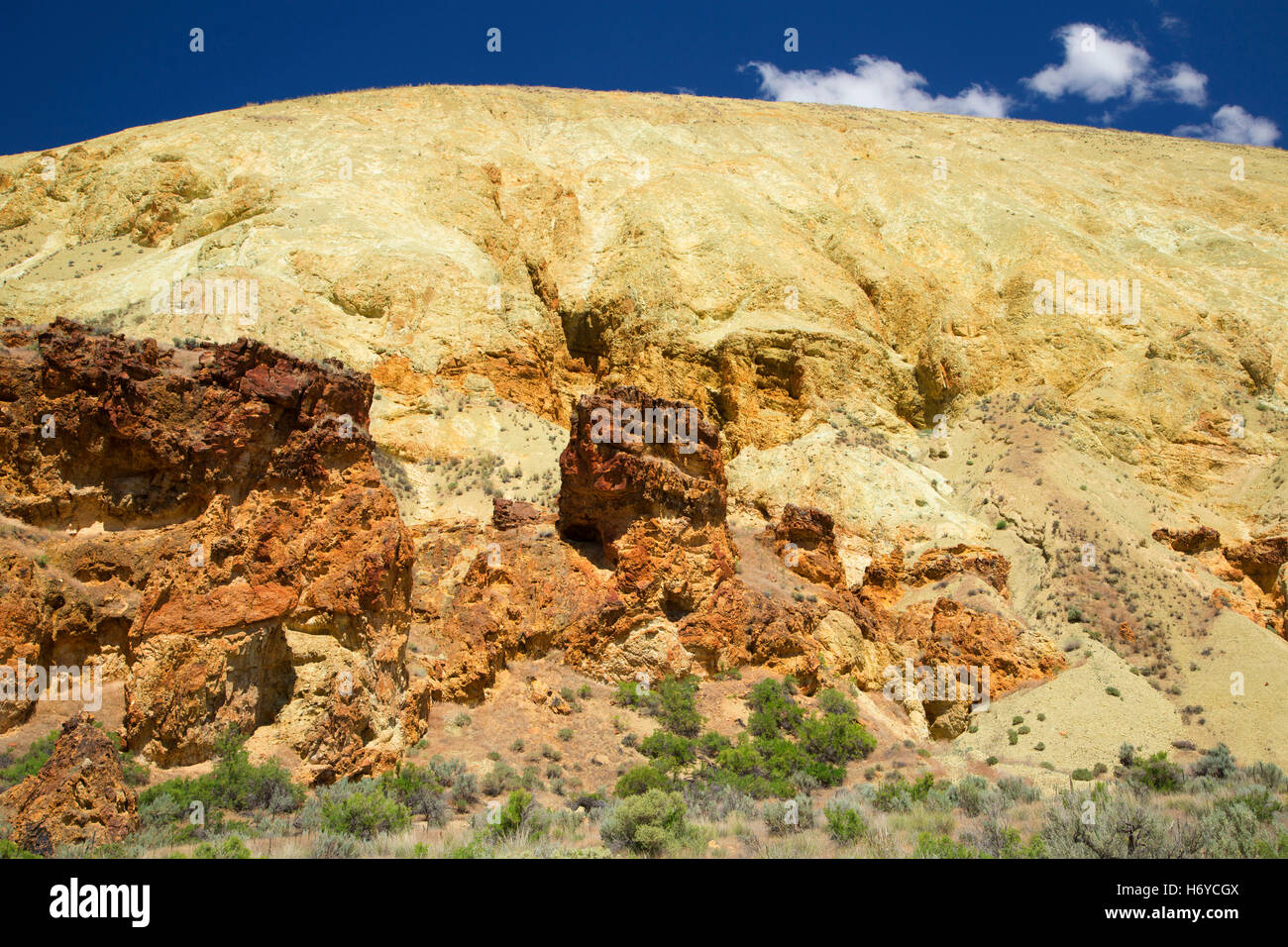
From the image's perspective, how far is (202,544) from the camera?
453 inches

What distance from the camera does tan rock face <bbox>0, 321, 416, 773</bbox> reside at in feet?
35.7

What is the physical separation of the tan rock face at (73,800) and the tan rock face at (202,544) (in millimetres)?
1537

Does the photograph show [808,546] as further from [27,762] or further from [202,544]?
[27,762]

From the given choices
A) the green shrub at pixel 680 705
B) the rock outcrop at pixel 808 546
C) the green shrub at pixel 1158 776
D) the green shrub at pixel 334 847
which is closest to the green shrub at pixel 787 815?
the green shrub at pixel 680 705

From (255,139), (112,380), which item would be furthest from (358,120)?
(112,380)

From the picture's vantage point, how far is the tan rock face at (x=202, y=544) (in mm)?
10883

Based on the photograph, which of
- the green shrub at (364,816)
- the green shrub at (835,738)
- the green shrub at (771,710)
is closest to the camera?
the green shrub at (364,816)

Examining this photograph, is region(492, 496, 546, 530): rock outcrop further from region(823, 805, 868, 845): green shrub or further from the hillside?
region(823, 805, 868, 845): green shrub

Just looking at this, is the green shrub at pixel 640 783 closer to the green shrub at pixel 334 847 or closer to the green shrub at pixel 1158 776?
the green shrub at pixel 334 847

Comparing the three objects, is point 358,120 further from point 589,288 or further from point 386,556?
point 386,556

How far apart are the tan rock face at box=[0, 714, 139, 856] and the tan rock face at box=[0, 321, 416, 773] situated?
1.54 m

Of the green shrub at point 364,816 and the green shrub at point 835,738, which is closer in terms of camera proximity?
the green shrub at point 364,816

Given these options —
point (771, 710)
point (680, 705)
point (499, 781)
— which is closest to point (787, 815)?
point (499, 781)
